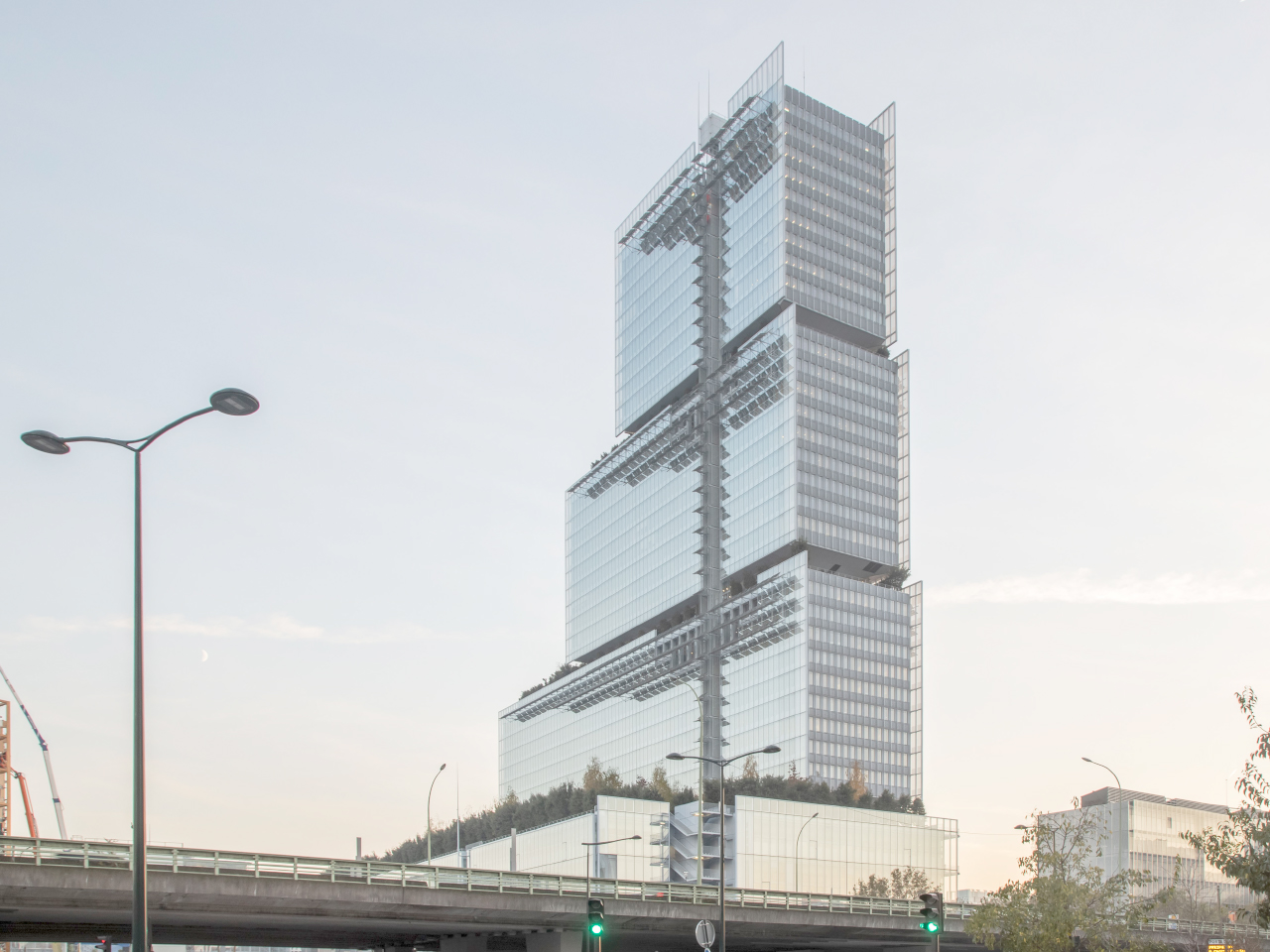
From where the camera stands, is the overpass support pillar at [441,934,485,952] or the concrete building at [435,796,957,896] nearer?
the overpass support pillar at [441,934,485,952]

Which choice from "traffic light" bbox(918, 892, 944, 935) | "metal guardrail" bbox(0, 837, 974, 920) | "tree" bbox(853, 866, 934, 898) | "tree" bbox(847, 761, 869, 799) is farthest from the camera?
"tree" bbox(847, 761, 869, 799)

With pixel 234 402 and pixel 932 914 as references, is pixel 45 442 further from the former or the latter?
pixel 932 914

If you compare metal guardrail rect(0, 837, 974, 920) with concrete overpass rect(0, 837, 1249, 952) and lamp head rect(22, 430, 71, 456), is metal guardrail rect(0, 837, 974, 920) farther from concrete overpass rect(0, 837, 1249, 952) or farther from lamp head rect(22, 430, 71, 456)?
lamp head rect(22, 430, 71, 456)

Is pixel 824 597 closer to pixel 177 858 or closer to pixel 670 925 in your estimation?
pixel 670 925

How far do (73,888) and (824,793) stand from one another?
15166 centimetres

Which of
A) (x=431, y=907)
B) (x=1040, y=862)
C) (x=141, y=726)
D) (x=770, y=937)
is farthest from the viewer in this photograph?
(x=770, y=937)

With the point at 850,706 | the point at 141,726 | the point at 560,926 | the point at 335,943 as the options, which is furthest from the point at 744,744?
the point at 141,726

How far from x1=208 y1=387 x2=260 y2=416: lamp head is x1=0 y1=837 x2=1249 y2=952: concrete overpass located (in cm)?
2926

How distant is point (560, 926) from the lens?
2360 inches

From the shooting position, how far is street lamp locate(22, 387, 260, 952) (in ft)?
61.4

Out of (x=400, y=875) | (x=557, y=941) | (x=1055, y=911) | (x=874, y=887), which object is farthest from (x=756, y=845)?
(x=400, y=875)

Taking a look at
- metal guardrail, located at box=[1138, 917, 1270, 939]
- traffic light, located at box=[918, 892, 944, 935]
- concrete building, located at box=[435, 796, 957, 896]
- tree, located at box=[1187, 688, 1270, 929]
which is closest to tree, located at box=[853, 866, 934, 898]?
concrete building, located at box=[435, 796, 957, 896]

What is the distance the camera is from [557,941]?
60875 mm

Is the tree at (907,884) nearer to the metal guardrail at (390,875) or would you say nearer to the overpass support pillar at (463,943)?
the metal guardrail at (390,875)
